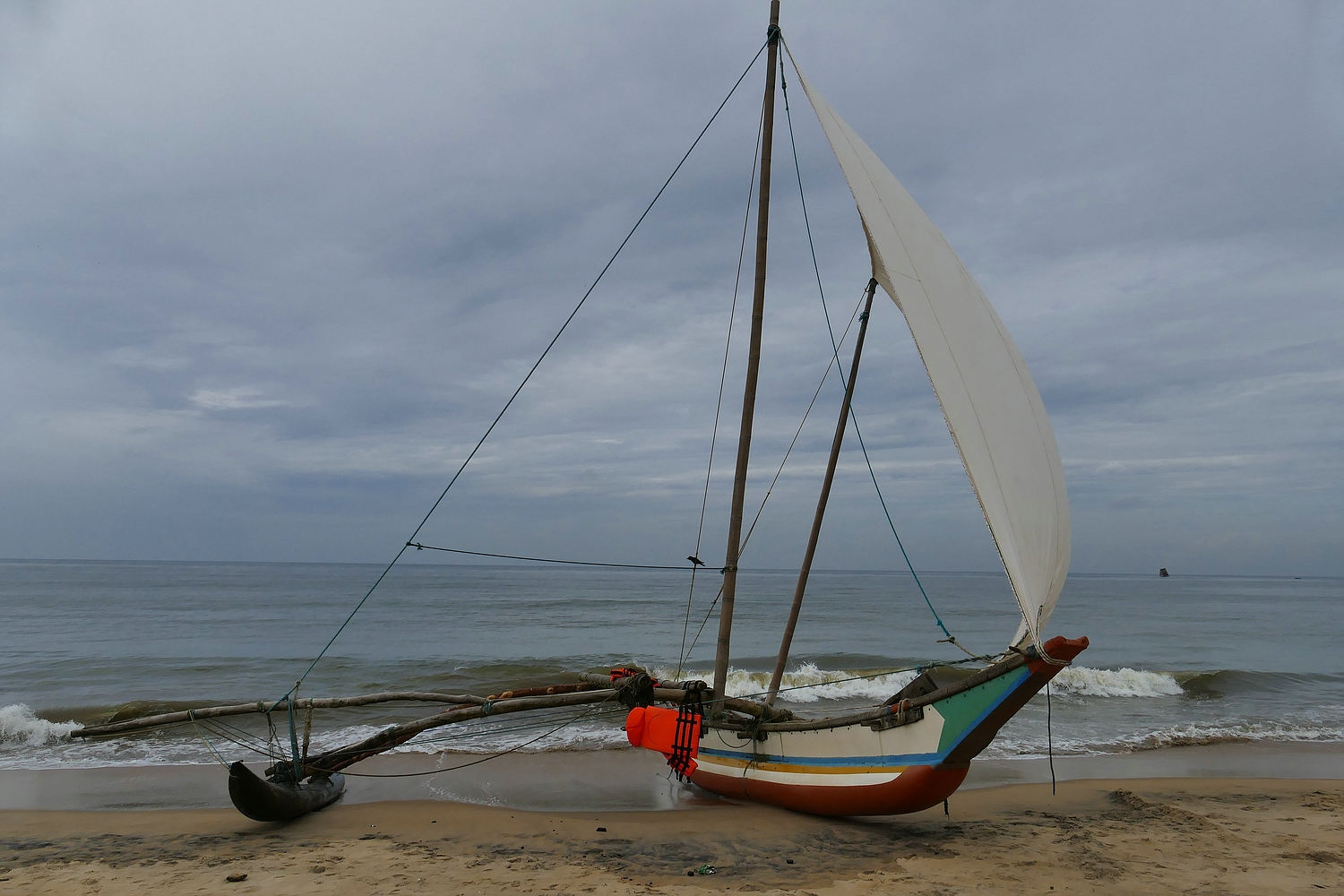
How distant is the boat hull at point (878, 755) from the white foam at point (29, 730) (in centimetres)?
1229

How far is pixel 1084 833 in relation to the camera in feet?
24.5

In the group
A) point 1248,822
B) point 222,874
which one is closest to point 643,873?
point 222,874

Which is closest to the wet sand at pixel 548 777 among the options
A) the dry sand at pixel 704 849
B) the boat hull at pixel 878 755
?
the dry sand at pixel 704 849

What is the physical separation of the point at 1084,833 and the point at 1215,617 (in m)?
44.7

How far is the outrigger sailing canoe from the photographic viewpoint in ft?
18.8

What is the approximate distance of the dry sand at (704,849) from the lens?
234 inches

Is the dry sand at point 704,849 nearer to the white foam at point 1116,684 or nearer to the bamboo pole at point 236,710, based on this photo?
the bamboo pole at point 236,710

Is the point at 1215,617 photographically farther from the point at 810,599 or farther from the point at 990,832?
the point at 990,832

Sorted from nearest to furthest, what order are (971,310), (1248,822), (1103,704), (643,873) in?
(643,873)
(971,310)
(1248,822)
(1103,704)

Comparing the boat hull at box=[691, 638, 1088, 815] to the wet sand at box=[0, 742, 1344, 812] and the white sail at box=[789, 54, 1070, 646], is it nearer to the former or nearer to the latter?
the white sail at box=[789, 54, 1070, 646]

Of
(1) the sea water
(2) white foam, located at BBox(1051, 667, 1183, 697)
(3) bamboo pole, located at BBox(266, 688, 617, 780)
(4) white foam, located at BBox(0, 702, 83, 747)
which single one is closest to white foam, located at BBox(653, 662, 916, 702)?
(1) the sea water

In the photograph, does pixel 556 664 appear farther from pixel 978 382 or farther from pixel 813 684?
pixel 978 382

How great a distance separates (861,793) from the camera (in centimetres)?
680

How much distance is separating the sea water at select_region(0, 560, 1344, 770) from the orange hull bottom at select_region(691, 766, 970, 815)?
195 cm
